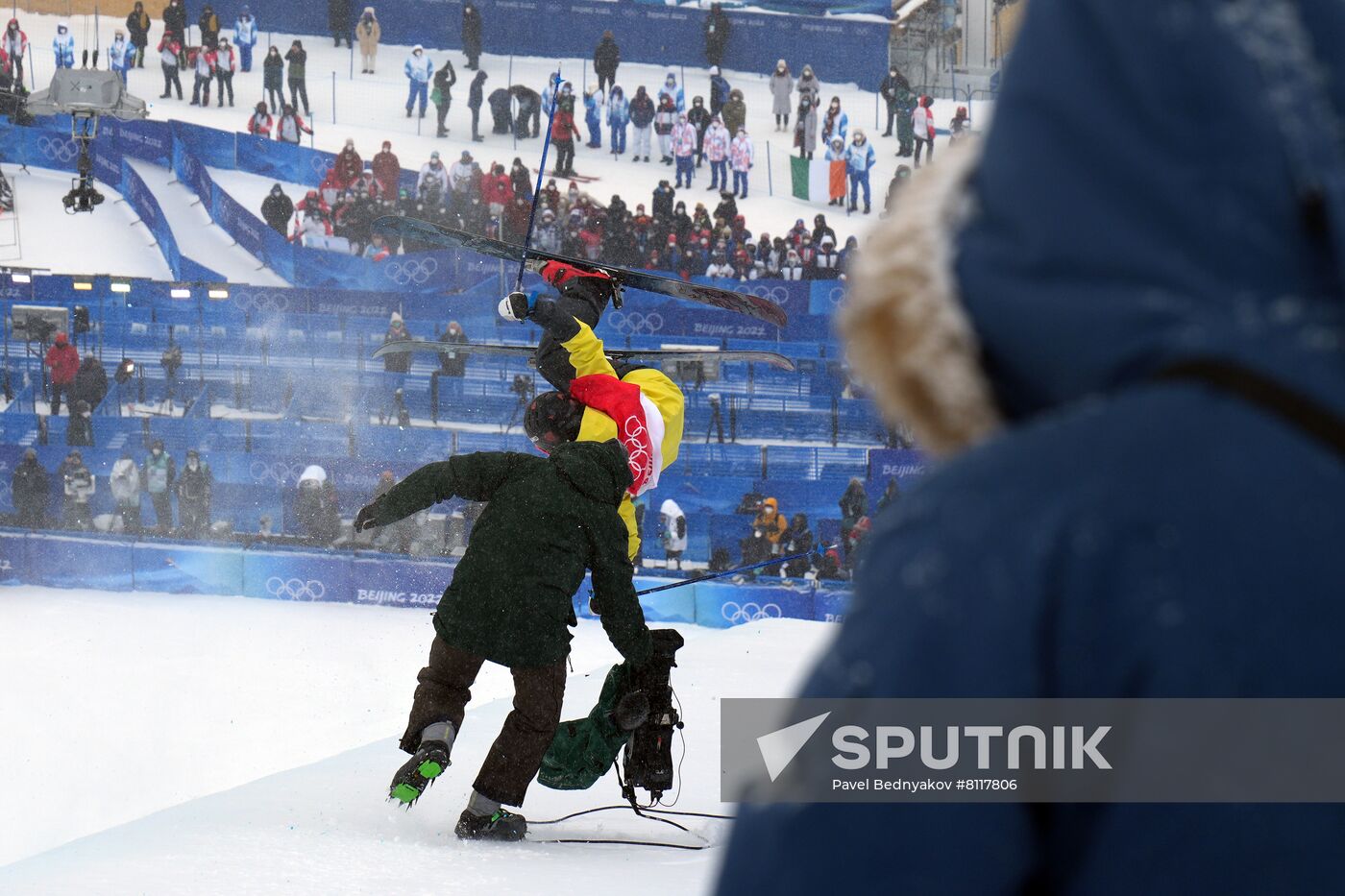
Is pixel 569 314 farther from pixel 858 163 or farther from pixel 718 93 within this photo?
pixel 718 93

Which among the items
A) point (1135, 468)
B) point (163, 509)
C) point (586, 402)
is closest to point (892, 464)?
point (163, 509)

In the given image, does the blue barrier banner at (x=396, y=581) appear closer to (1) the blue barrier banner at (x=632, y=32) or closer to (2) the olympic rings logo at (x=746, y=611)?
(2) the olympic rings logo at (x=746, y=611)

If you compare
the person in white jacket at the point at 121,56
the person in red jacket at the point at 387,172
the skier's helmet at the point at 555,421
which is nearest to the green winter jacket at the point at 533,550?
the skier's helmet at the point at 555,421

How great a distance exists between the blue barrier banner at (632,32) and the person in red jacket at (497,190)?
3.43 metres

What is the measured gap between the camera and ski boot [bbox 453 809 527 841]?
414 cm

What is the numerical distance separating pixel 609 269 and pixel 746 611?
718 cm

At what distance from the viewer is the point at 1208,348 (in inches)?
17.8

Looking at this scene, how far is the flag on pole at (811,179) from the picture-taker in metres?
18.0

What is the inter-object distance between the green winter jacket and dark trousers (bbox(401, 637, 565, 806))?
70 millimetres

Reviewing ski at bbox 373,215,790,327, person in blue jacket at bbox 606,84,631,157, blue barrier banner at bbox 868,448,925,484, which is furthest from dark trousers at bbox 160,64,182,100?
ski at bbox 373,215,790,327

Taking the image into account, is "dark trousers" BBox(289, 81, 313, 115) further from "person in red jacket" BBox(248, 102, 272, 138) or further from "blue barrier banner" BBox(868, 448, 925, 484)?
"blue barrier banner" BBox(868, 448, 925, 484)

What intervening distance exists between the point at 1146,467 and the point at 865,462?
45.5ft

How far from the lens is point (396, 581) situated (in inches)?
481

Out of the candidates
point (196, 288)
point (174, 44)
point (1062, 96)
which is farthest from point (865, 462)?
point (1062, 96)
